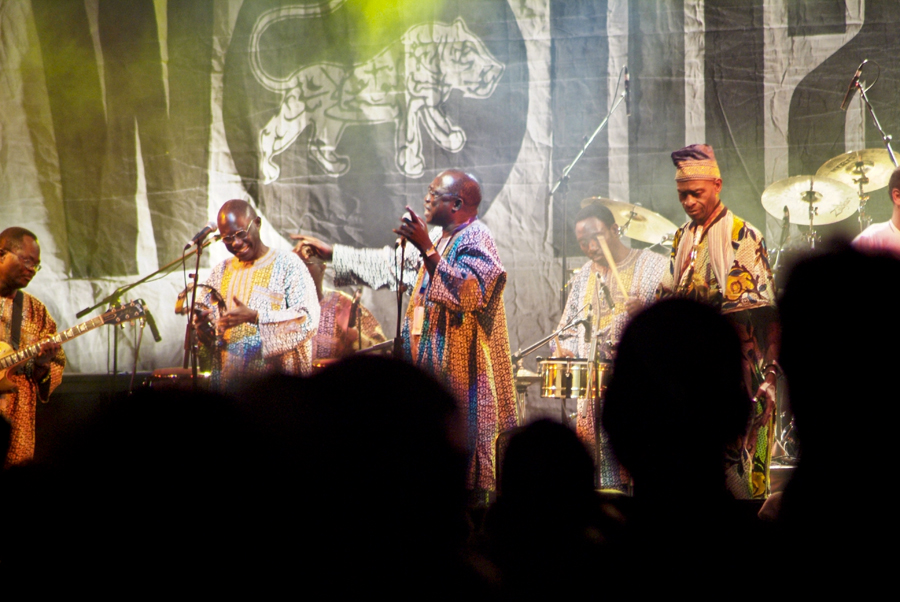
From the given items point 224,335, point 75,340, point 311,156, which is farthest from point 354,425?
point 75,340

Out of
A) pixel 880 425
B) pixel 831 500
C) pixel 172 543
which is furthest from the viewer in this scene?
pixel 172 543

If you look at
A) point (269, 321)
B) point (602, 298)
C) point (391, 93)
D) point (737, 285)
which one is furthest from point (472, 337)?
point (391, 93)

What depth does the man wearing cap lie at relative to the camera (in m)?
4.18

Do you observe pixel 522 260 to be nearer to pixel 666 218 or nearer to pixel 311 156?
pixel 666 218

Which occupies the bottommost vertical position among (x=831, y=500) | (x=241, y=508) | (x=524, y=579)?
(x=524, y=579)

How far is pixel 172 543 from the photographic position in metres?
1.95

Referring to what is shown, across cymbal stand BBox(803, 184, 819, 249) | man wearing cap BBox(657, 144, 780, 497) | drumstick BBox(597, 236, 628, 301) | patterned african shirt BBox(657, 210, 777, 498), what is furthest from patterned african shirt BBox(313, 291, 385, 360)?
cymbal stand BBox(803, 184, 819, 249)

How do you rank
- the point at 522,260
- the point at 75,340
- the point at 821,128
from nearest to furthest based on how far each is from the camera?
the point at 821,128 < the point at 522,260 < the point at 75,340

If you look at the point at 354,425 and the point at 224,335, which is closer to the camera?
the point at 354,425

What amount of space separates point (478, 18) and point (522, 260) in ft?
7.19

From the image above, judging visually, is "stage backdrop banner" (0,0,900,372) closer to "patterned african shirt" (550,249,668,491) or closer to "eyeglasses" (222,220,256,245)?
"patterned african shirt" (550,249,668,491)

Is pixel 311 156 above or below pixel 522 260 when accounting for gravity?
above

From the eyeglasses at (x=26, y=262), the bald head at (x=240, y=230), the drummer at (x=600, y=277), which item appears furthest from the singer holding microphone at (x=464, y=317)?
the eyeglasses at (x=26, y=262)

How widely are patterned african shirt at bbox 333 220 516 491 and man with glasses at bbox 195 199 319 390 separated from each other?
1.17 meters
